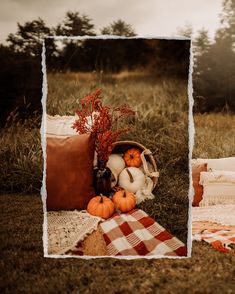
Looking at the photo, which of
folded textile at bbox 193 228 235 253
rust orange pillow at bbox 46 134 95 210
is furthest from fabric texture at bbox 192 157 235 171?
rust orange pillow at bbox 46 134 95 210

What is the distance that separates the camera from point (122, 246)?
2990mm

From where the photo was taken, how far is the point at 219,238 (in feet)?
10.3

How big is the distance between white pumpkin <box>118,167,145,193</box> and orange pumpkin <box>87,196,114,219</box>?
1.46ft

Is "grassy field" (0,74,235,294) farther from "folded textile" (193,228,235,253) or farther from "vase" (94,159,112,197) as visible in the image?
"vase" (94,159,112,197)

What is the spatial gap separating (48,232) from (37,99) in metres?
1.29

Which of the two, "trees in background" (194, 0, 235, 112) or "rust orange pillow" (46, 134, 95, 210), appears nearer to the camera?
"rust orange pillow" (46, 134, 95, 210)

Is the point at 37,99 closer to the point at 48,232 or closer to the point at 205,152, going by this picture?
the point at 48,232

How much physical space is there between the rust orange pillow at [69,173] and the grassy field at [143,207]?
238mm

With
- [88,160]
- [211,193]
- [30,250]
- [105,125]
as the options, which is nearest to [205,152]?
[211,193]

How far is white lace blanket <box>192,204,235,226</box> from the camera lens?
3623mm

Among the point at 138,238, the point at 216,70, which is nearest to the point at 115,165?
the point at 138,238

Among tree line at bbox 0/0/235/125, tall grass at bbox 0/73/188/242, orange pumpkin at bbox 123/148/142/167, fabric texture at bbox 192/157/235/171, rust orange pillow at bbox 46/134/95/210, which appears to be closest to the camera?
rust orange pillow at bbox 46/134/95/210

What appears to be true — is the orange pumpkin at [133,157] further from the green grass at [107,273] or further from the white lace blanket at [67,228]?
the green grass at [107,273]

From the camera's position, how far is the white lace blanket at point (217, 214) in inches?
143
